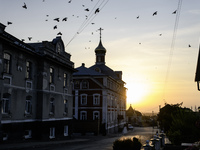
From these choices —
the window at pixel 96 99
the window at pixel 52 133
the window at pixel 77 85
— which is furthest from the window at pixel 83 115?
the window at pixel 52 133

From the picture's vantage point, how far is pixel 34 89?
80.9ft

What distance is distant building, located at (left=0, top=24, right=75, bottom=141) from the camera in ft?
67.7

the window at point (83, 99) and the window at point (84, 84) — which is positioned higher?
the window at point (84, 84)

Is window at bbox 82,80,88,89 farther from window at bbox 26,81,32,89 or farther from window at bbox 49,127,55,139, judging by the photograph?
window at bbox 26,81,32,89

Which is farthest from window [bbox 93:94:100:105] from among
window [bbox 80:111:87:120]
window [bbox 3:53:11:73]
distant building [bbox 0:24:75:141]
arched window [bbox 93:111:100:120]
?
window [bbox 3:53:11:73]

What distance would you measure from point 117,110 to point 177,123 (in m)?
42.7

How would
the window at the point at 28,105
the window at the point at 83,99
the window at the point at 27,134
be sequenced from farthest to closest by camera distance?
the window at the point at 83,99 → the window at the point at 28,105 → the window at the point at 27,134

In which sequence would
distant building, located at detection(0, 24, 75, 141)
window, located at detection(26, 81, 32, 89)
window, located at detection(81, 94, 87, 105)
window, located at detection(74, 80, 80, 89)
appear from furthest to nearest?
window, located at detection(74, 80, 80, 89) → window, located at detection(81, 94, 87, 105) → window, located at detection(26, 81, 32, 89) → distant building, located at detection(0, 24, 75, 141)

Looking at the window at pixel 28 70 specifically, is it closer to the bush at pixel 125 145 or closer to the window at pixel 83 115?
the bush at pixel 125 145

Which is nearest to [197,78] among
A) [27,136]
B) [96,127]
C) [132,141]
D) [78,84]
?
[132,141]

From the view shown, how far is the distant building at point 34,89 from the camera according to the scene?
67.7 ft

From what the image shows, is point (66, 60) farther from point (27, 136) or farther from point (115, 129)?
point (115, 129)

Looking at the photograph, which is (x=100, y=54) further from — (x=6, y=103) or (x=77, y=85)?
(x=6, y=103)

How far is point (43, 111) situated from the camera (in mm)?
25109
